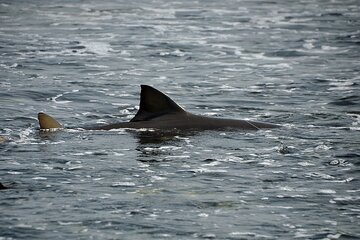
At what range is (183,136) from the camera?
48.4 ft

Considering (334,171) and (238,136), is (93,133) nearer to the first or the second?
(238,136)

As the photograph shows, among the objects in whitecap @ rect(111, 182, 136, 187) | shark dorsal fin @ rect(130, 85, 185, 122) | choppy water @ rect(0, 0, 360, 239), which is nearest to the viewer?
choppy water @ rect(0, 0, 360, 239)

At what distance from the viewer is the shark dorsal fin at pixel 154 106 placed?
14836 mm

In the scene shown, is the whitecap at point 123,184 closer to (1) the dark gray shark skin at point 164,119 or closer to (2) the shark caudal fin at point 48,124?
(1) the dark gray shark skin at point 164,119

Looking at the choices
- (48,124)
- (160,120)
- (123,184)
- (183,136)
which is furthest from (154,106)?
(123,184)

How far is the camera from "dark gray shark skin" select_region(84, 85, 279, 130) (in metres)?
15.0

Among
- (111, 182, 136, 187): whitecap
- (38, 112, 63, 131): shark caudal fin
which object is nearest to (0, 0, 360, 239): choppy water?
(111, 182, 136, 187): whitecap

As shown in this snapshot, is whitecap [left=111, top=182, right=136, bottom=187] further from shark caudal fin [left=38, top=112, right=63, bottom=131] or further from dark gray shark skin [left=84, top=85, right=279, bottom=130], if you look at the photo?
shark caudal fin [left=38, top=112, right=63, bottom=131]

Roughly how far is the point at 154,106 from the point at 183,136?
2.55 ft

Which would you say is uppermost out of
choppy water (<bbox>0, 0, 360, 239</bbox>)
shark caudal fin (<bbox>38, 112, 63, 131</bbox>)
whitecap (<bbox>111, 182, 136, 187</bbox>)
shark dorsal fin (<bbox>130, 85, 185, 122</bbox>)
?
shark dorsal fin (<bbox>130, 85, 185, 122</bbox>)

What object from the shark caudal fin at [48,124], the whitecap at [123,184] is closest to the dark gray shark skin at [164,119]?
the shark caudal fin at [48,124]

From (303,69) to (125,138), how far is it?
10.2 m

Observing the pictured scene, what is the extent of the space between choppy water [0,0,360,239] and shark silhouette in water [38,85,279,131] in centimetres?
31

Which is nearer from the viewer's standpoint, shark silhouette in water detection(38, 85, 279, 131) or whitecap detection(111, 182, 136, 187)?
whitecap detection(111, 182, 136, 187)
